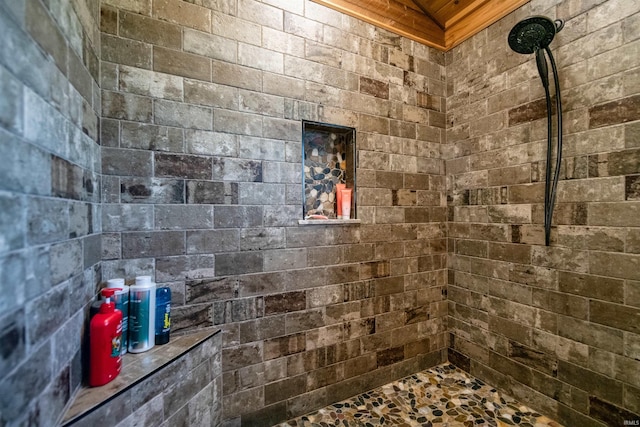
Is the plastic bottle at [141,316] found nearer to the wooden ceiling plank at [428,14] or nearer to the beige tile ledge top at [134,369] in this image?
the beige tile ledge top at [134,369]

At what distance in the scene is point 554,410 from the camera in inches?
53.1

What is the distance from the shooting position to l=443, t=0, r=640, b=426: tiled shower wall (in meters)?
1.15

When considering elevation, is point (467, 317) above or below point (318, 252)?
below

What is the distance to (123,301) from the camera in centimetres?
101

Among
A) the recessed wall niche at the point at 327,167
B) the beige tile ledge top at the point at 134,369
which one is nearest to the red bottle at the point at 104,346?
the beige tile ledge top at the point at 134,369

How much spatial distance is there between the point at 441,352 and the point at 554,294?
88 cm

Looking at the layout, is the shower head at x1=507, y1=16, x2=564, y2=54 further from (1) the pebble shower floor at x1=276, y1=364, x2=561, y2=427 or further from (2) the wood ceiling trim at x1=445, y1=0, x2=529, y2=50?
(1) the pebble shower floor at x1=276, y1=364, x2=561, y2=427

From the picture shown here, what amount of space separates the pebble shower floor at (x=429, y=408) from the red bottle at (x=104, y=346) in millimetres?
927

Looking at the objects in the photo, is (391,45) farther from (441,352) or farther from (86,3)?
(441,352)

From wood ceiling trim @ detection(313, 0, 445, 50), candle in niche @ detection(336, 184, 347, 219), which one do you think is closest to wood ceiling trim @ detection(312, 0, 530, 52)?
wood ceiling trim @ detection(313, 0, 445, 50)

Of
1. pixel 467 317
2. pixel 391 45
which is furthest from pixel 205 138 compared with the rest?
pixel 467 317

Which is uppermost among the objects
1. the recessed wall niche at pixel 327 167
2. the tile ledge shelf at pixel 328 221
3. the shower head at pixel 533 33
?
the shower head at pixel 533 33

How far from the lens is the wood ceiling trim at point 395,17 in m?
1.56

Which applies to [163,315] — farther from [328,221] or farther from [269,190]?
[328,221]
